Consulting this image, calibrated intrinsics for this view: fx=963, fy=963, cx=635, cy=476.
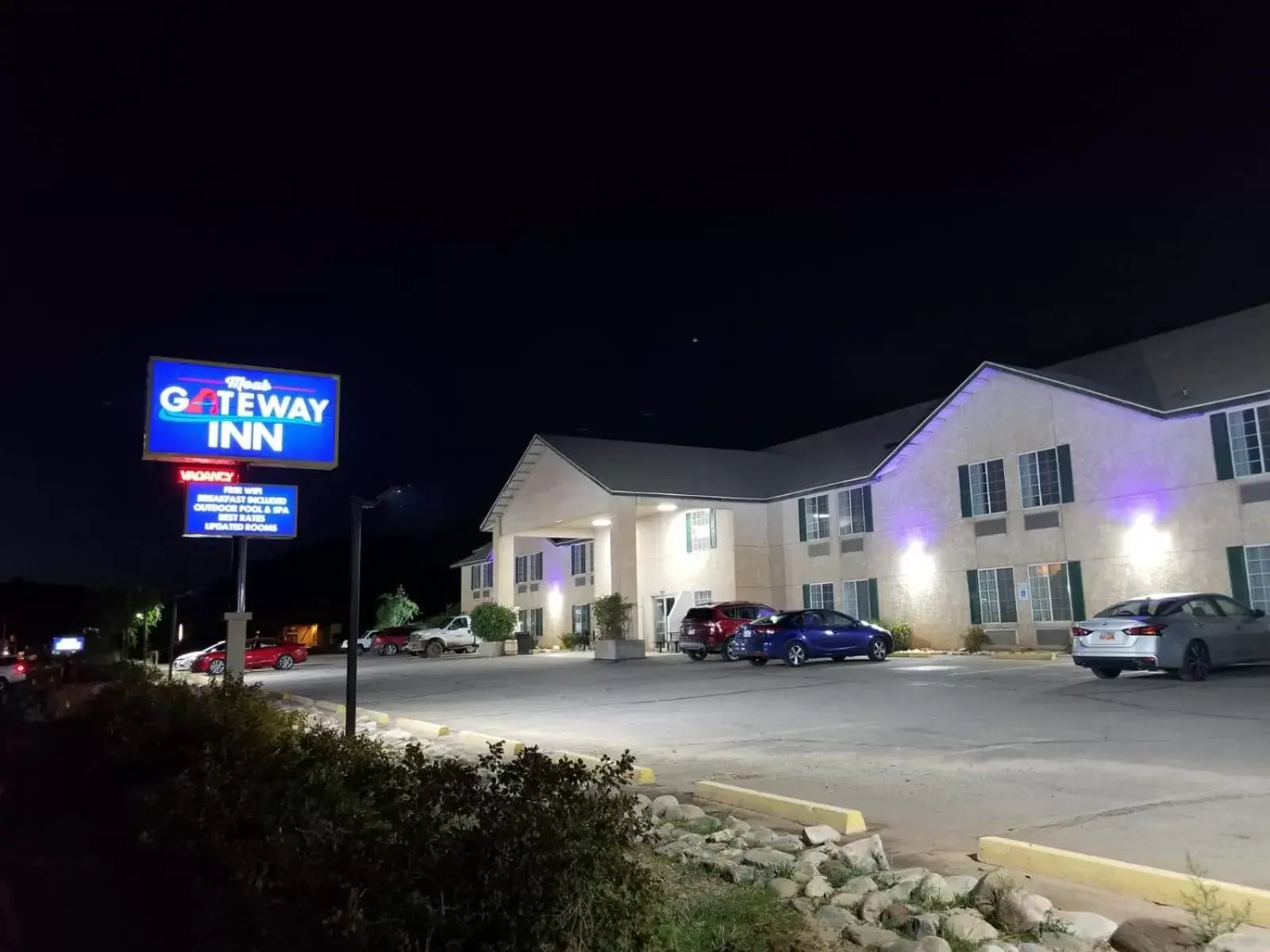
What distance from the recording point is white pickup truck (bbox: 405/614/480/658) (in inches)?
1796

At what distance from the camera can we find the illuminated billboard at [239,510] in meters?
19.3

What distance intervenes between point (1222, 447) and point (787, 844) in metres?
20.0

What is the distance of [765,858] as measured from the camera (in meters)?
5.99

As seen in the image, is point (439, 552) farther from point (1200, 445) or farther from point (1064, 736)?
point (1064, 736)

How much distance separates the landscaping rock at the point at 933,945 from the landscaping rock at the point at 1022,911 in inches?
21.1

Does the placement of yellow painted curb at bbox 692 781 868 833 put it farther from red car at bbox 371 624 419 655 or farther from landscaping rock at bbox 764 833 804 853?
red car at bbox 371 624 419 655

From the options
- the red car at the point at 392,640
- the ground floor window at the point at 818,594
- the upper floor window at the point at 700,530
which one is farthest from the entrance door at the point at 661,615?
the red car at the point at 392,640

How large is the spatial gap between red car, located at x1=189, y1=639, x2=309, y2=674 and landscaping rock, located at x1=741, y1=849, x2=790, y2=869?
3344cm

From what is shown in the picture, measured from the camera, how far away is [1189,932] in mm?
4461

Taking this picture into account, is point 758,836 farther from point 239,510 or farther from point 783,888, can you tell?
point 239,510

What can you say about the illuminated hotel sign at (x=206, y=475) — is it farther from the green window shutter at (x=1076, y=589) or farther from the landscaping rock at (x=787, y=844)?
the green window shutter at (x=1076, y=589)

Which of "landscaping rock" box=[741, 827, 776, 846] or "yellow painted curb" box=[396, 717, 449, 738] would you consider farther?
"yellow painted curb" box=[396, 717, 449, 738]

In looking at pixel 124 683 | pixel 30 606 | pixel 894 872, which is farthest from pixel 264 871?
pixel 30 606

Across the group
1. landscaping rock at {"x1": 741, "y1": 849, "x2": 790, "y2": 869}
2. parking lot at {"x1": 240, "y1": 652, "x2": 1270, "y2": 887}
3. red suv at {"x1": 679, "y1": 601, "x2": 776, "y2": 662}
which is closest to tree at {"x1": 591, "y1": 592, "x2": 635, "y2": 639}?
red suv at {"x1": 679, "y1": 601, "x2": 776, "y2": 662}
